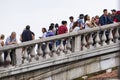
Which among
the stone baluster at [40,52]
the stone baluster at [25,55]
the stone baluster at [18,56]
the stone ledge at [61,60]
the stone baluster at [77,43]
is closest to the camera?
the stone ledge at [61,60]

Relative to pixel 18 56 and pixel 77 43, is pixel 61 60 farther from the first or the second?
pixel 18 56

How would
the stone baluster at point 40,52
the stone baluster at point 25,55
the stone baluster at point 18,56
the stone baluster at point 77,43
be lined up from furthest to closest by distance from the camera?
the stone baluster at point 77,43, the stone baluster at point 40,52, the stone baluster at point 25,55, the stone baluster at point 18,56

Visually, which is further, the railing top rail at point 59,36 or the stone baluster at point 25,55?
the stone baluster at point 25,55

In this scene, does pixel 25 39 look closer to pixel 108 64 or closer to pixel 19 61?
pixel 19 61

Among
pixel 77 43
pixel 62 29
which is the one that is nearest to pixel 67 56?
pixel 77 43

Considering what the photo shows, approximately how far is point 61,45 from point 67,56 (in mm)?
364

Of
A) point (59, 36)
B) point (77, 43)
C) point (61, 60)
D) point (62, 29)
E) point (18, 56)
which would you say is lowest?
point (61, 60)

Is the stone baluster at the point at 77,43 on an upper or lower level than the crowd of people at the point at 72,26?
lower

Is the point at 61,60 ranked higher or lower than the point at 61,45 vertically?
lower

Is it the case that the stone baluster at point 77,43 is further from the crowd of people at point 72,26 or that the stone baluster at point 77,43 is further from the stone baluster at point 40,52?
the stone baluster at point 40,52

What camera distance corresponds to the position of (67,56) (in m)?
18.0

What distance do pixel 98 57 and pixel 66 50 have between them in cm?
114

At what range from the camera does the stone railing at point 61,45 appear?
17219mm

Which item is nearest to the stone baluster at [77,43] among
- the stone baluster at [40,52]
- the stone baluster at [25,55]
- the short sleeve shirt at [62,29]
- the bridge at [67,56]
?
the bridge at [67,56]
